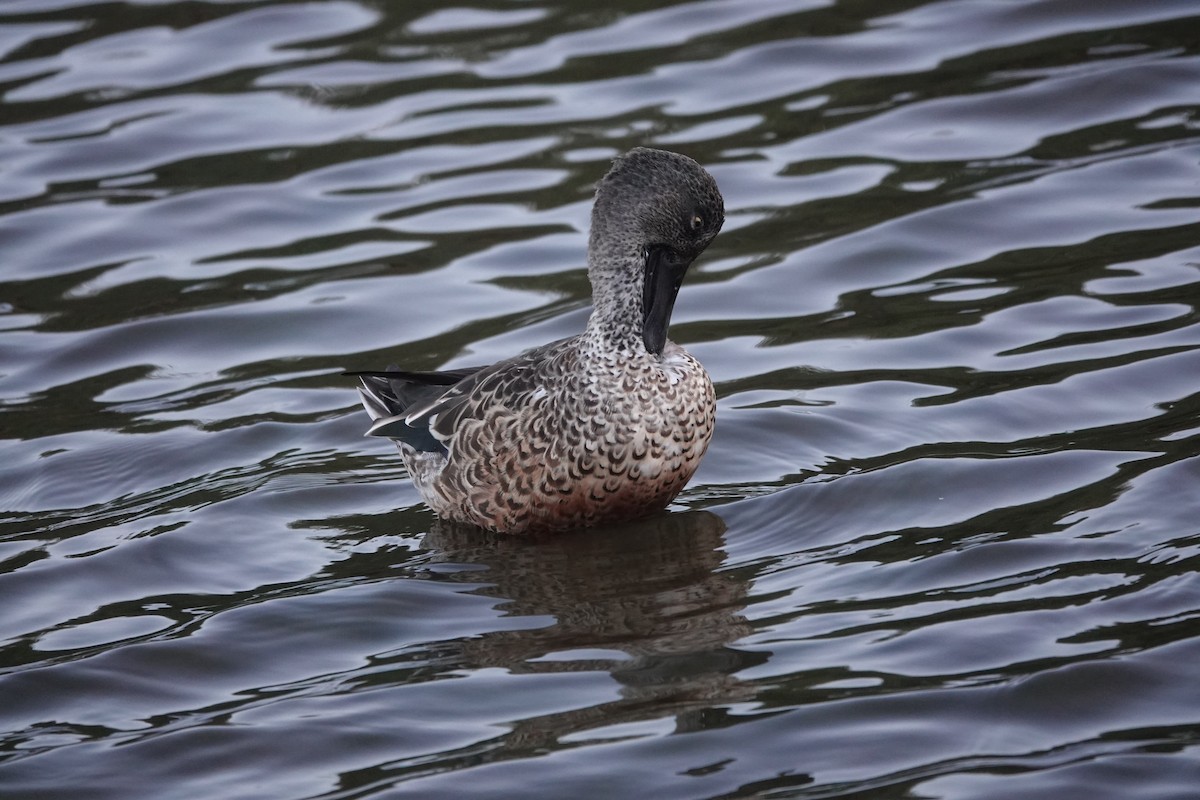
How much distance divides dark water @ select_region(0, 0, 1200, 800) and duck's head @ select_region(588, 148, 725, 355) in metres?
0.93

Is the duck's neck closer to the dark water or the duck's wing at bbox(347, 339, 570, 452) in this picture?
the duck's wing at bbox(347, 339, 570, 452)

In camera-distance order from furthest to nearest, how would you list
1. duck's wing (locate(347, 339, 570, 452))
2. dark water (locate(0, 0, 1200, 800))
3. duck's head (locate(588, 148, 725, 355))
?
duck's wing (locate(347, 339, 570, 452)) → duck's head (locate(588, 148, 725, 355)) → dark water (locate(0, 0, 1200, 800))

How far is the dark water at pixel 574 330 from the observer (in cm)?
488

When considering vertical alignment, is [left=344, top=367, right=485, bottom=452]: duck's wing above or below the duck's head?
below

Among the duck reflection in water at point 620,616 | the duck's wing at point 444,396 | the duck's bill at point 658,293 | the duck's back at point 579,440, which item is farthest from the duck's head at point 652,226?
the duck reflection in water at point 620,616

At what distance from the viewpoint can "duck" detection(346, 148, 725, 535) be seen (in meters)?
6.11

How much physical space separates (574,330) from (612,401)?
2671 millimetres

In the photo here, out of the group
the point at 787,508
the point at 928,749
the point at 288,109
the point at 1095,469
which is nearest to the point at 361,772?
the point at 928,749

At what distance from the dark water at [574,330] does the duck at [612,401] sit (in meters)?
0.22

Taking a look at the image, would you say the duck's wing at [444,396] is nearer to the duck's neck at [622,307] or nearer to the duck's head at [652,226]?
the duck's neck at [622,307]

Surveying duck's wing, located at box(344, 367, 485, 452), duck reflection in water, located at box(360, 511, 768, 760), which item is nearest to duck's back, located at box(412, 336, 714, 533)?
duck reflection in water, located at box(360, 511, 768, 760)

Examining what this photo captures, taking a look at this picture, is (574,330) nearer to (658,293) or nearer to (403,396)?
(403,396)

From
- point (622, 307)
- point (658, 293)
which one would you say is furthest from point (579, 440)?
point (658, 293)

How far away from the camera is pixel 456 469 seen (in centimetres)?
652
